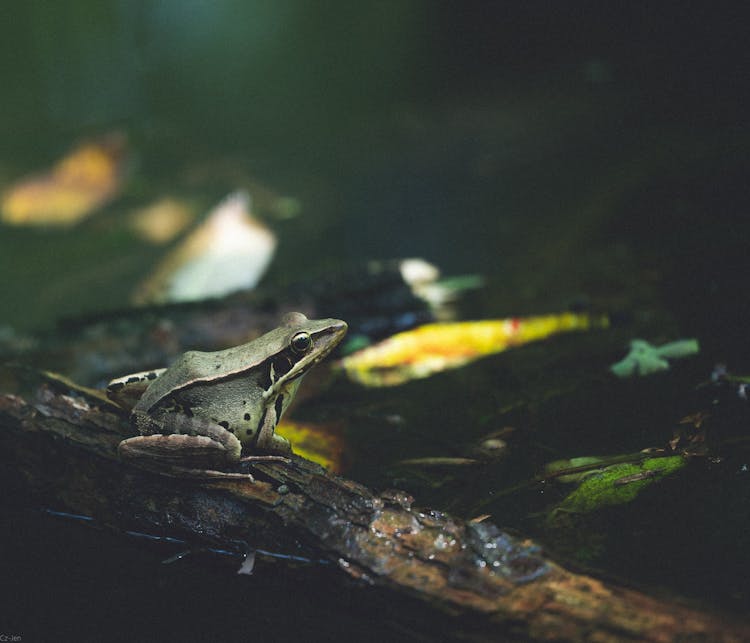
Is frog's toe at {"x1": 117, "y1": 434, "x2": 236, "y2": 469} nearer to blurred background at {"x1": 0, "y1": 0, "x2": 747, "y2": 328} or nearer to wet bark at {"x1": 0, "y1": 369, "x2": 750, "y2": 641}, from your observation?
wet bark at {"x1": 0, "y1": 369, "x2": 750, "y2": 641}

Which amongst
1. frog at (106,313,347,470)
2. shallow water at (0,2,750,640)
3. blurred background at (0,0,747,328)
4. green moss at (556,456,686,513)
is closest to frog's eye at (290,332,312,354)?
frog at (106,313,347,470)

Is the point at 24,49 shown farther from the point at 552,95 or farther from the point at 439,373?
the point at 439,373

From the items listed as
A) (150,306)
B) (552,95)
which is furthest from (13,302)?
(552,95)

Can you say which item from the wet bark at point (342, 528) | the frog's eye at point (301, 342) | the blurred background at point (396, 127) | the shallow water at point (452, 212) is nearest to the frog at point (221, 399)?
the frog's eye at point (301, 342)

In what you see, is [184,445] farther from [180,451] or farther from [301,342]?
[301,342]

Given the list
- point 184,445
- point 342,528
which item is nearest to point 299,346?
point 184,445

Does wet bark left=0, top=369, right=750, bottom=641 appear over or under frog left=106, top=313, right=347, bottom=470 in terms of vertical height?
under

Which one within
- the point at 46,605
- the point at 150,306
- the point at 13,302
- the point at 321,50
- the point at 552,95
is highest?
the point at 321,50

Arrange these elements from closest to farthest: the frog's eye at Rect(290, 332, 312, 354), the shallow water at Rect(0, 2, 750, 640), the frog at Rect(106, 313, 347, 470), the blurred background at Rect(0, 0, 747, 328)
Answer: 1. the shallow water at Rect(0, 2, 750, 640)
2. the frog at Rect(106, 313, 347, 470)
3. the frog's eye at Rect(290, 332, 312, 354)
4. the blurred background at Rect(0, 0, 747, 328)
